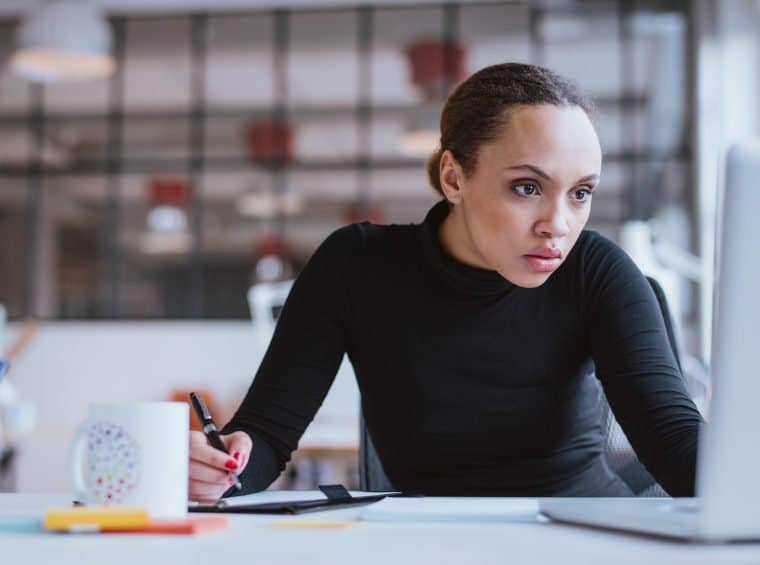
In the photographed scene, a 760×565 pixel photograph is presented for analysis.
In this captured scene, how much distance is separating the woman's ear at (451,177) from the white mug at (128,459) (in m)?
0.74

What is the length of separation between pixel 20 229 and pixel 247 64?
3.25 meters

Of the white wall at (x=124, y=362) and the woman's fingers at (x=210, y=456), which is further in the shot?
the white wall at (x=124, y=362)

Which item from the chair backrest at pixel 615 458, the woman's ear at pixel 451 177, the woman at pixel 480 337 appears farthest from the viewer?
the chair backrest at pixel 615 458

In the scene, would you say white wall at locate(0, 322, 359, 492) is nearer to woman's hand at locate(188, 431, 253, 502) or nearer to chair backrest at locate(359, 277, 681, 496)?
chair backrest at locate(359, 277, 681, 496)

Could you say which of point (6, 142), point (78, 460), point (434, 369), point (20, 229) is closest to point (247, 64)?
point (6, 142)

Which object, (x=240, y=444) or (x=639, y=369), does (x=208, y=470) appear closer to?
(x=240, y=444)

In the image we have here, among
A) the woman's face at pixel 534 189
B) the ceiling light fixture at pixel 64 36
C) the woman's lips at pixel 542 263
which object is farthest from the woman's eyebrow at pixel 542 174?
the ceiling light fixture at pixel 64 36

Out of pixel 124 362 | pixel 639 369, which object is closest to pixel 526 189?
pixel 639 369

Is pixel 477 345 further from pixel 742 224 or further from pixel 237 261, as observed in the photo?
pixel 237 261

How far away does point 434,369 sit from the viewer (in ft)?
5.22

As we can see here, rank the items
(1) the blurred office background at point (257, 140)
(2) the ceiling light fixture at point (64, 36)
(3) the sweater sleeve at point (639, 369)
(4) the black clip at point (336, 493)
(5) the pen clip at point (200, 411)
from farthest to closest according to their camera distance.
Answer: (1) the blurred office background at point (257, 140) → (2) the ceiling light fixture at point (64, 36) → (3) the sweater sleeve at point (639, 369) → (5) the pen clip at point (200, 411) → (4) the black clip at point (336, 493)

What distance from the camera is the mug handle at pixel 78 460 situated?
949 millimetres

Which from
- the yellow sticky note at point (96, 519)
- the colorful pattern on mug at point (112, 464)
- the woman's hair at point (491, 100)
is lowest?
the yellow sticky note at point (96, 519)

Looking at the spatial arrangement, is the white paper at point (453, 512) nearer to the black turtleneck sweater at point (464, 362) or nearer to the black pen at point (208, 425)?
the black pen at point (208, 425)
